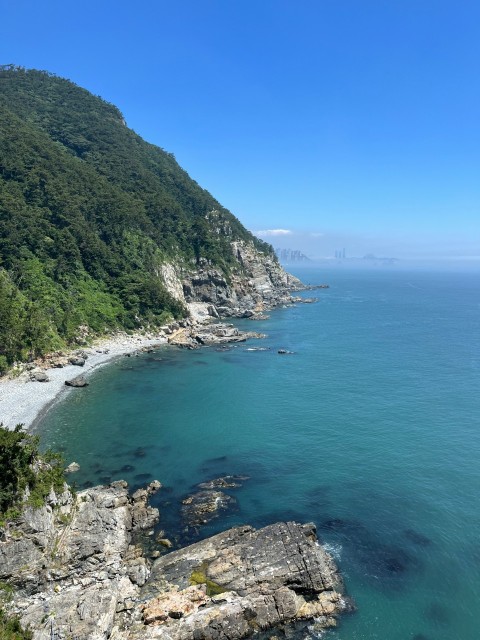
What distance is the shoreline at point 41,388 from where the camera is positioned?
5207 centimetres

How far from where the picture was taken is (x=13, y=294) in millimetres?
72250

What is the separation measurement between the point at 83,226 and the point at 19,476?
82.2 meters

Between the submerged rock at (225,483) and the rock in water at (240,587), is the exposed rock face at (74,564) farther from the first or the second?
the submerged rock at (225,483)

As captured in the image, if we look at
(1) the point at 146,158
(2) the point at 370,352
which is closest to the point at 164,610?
(2) the point at 370,352

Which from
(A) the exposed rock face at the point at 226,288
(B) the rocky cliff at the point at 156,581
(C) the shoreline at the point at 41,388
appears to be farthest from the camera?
(A) the exposed rock face at the point at 226,288

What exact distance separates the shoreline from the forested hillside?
3886 millimetres

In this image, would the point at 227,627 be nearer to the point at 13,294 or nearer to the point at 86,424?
the point at 86,424

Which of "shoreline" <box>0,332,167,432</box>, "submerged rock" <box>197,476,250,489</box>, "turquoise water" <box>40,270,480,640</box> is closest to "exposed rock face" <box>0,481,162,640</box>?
"turquoise water" <box>40,270,480,640</box>

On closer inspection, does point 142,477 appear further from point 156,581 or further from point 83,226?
point 83,226

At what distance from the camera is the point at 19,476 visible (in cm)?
2798

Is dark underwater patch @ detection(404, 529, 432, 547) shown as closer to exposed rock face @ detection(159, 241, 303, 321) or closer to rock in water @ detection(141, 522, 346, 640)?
rock in water @ detection(141, 522, 346, 640)

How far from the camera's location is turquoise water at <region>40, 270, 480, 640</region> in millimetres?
28641

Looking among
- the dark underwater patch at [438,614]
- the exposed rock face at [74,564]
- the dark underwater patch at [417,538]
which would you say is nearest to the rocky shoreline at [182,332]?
the exposed rock face at [74,564]

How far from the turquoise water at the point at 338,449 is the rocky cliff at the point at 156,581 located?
3019 mm
